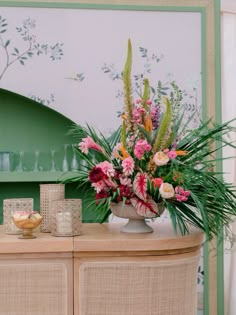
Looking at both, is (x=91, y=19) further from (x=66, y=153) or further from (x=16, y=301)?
(x=16, y=301)

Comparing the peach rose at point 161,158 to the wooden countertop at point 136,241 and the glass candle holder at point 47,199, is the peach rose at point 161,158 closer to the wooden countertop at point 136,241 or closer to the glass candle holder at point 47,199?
the wooden countertop at point 136,241

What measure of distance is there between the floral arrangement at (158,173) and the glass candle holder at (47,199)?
20 cm

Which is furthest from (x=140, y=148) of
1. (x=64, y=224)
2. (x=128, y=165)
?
(x=64, y=224)

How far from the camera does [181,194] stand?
5.70ft

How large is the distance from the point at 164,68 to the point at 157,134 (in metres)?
1.50

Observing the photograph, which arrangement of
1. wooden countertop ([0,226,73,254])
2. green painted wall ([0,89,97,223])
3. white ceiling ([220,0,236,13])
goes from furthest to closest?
white ceiling ([220,0,236,13])
green painted wall ([0,89,97,223])
wooden countertop ([0,226,73,254])

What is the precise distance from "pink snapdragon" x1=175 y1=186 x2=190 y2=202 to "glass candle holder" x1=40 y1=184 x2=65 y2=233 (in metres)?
0.50

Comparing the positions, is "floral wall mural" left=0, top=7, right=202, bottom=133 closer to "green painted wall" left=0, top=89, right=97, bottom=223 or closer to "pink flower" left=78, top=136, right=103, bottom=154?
"green painted wall" left=0, top=89, right=97, bottom=223

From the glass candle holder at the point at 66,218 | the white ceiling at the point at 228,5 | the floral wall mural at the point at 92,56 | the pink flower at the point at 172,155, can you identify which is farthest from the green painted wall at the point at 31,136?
the white ceiling at the point at 228,5

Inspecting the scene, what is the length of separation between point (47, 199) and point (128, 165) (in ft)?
1.32

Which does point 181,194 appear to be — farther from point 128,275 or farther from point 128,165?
point 128,275

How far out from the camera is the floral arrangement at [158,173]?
1760mm

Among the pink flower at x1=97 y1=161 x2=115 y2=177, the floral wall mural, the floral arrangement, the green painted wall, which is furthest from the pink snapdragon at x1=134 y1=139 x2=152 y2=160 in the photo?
the floral wall mural

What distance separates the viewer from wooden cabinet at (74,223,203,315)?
5.68 ft
